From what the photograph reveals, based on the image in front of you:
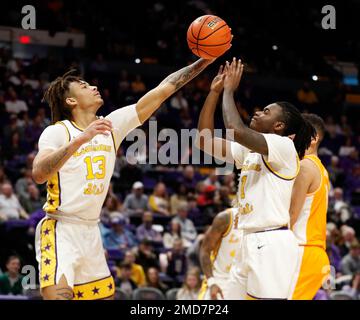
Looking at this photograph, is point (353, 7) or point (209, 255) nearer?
point (209, 255)

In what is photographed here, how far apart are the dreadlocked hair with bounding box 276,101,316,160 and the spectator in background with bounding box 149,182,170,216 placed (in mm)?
7340

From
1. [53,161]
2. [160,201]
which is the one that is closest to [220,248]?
[53,161]

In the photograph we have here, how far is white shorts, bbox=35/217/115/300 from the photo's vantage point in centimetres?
542

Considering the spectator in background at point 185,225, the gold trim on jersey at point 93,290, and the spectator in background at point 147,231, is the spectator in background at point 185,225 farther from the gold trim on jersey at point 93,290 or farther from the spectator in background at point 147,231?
the gold trim on jersey at point 93,290

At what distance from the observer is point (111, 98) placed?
53.5 feet

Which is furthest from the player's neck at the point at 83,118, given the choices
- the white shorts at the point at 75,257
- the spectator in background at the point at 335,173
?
the spectator in background at the point at 335,173

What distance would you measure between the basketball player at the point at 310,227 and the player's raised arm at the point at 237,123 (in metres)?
0.72

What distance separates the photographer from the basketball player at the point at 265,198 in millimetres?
5590

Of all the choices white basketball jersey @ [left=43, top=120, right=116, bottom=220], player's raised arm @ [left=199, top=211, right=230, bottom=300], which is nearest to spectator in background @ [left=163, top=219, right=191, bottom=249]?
player's raised arm @ [left=199, top=211, right=230, bottom=300]

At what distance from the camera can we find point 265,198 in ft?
18.6

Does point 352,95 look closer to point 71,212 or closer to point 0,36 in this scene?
point 0,36

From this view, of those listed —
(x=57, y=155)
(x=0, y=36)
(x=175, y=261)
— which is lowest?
(x=175, y=261)
